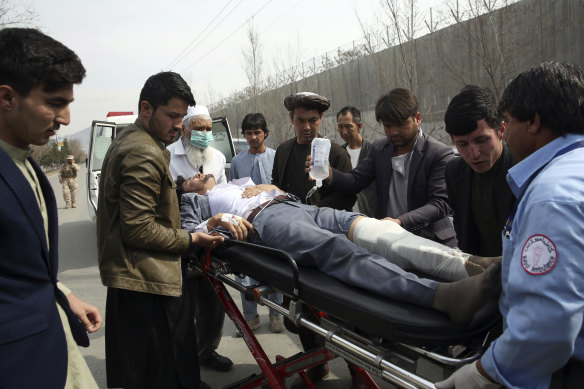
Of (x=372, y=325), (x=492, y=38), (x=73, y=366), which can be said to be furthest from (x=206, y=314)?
(x=492, y=38)

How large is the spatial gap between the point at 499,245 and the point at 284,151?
2087 mm

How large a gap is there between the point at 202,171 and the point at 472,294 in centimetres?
301

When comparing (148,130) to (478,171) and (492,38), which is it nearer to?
(478,171)

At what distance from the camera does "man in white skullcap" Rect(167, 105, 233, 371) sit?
334 cm

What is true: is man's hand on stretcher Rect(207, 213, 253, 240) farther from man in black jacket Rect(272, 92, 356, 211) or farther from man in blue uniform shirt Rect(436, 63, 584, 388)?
man in blue uniform shirt Rect(436, 63, 584, 388)

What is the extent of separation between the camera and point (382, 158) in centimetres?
309

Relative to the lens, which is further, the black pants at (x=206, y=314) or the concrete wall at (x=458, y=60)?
the concrete wall at (x=458, y=60)

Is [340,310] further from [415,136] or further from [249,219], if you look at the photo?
[415,136]

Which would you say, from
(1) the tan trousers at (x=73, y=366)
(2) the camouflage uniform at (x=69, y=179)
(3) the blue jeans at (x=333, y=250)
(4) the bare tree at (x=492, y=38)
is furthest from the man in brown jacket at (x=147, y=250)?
(2) the camouflage uniform at (x=69, y=179)

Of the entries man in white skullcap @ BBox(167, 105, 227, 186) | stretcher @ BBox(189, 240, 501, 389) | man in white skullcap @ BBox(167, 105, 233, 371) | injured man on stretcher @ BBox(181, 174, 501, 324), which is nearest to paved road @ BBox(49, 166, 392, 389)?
man in white skullcap @ BBox(167, 105, 233, 371)

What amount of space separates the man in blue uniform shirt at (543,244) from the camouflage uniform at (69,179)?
13873 millimetres

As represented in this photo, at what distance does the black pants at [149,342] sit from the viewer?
2.42 meters

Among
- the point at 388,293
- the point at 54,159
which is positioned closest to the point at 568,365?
the point at 388,293

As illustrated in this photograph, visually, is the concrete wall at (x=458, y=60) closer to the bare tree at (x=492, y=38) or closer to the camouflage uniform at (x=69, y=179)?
the bare tree at (x=492, y=38)
